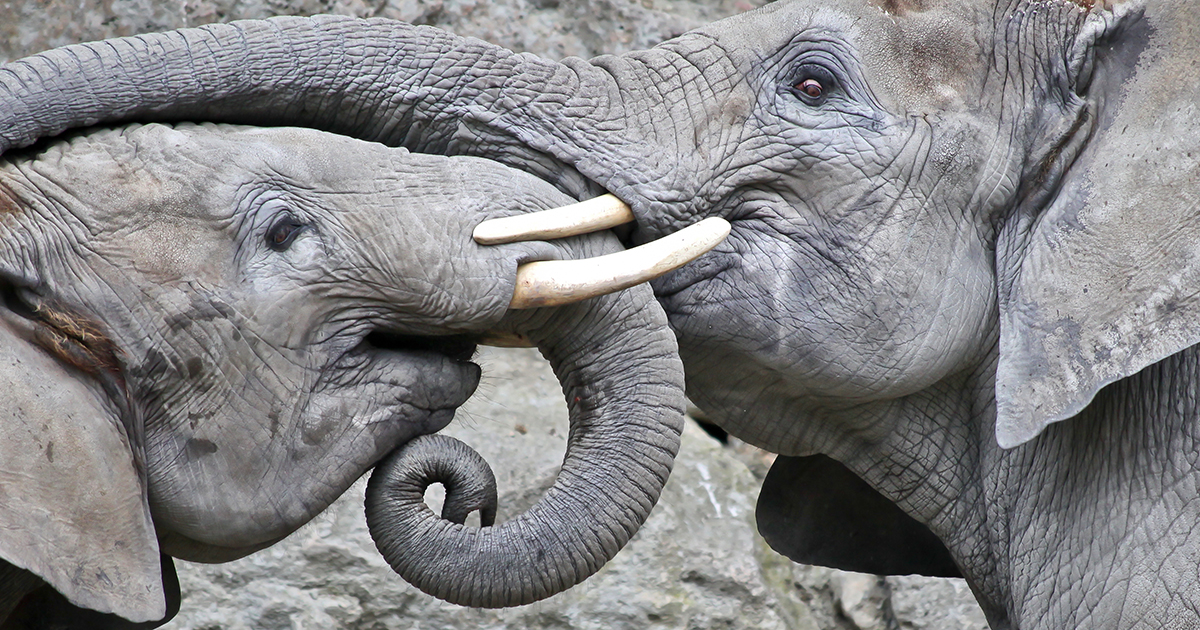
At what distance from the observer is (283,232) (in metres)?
2.39

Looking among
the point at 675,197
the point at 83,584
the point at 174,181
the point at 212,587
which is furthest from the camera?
the point at 212,587

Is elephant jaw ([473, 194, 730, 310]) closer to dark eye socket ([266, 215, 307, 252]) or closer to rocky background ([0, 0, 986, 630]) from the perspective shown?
dark eye socket ([266, 215, 307, 252])

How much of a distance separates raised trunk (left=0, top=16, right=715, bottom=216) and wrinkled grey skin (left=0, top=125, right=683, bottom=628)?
0.10m

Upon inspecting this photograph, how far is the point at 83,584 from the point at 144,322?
0.42m

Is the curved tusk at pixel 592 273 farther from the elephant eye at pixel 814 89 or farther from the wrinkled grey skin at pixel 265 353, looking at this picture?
the elephant eye at pixel 814 89

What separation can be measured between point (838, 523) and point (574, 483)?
3.56ft

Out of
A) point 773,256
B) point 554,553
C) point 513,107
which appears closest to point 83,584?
point 554,553

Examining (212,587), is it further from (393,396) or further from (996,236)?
(996,236)

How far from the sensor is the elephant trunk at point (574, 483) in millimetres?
2451

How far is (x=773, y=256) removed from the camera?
2678 mm

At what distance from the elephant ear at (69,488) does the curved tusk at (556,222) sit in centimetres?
69

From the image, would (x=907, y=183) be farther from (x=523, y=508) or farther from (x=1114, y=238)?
(x=523, y=508)

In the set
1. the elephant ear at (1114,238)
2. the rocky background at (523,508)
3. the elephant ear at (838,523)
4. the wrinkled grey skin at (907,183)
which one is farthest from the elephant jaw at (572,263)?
the rocky background at (523,508)

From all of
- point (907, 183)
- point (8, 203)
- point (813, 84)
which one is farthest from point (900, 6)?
point (8, 203)
